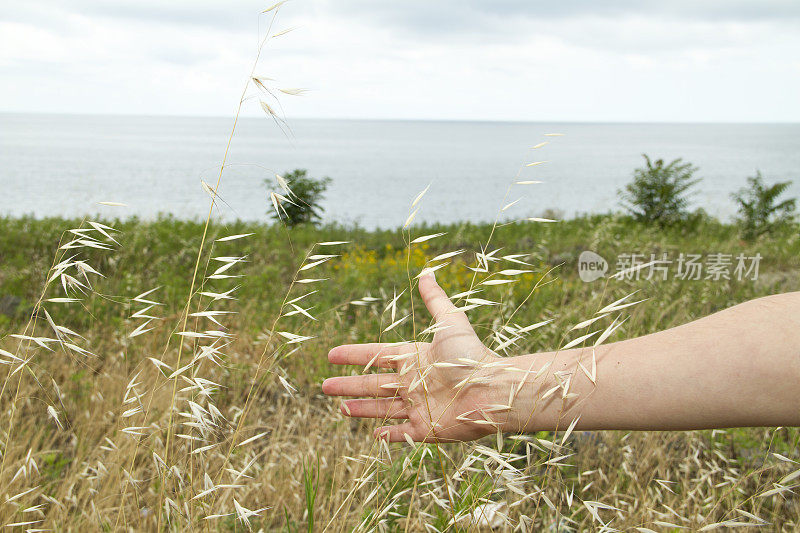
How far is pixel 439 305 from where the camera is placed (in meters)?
1.59

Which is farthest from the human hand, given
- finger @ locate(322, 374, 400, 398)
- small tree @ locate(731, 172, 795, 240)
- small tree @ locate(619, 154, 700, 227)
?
small tree @ locate(731, 172, 795, 240)

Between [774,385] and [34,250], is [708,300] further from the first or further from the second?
[34,250]

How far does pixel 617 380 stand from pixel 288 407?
2.20m

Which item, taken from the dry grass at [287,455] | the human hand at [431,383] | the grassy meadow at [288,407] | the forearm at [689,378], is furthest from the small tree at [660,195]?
the human hand at [431,383]

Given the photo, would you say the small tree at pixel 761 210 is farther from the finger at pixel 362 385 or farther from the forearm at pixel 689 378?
the finger at pixel 362 385

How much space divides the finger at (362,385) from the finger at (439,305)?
9.2 inches

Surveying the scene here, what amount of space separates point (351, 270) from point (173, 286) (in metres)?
1.60

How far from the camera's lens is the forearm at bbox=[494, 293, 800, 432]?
1.34 metres

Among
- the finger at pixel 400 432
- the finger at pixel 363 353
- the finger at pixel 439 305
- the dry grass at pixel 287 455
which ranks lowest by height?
the dry grass at pixel 287 455

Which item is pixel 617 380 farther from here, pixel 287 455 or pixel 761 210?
pixel 761 210

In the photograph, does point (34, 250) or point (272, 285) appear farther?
point (34, 250)

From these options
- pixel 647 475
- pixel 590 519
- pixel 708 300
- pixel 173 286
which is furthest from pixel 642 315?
pixel 173 286

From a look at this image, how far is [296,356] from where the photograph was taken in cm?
367

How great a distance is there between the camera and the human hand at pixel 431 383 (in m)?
1.52
